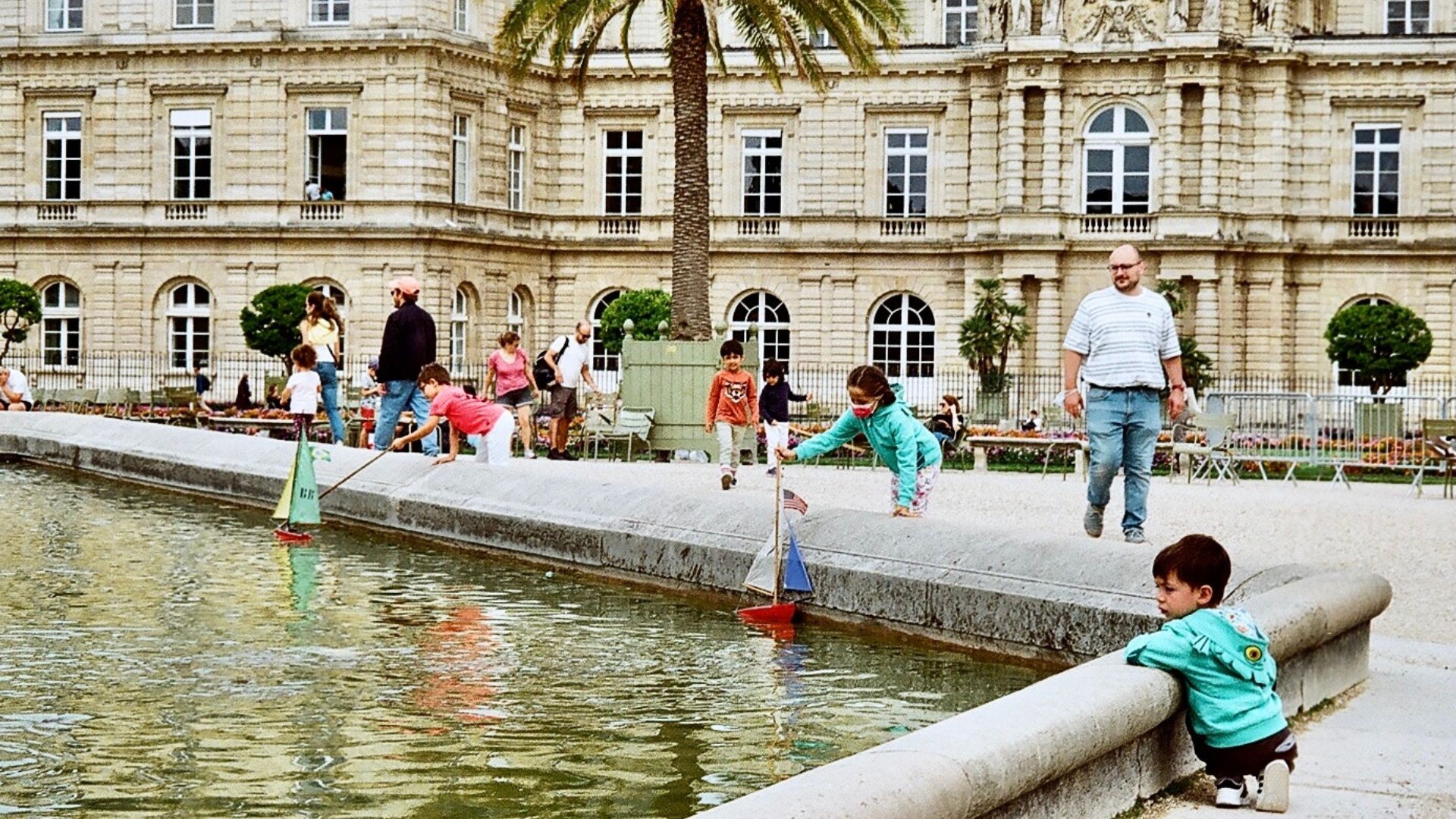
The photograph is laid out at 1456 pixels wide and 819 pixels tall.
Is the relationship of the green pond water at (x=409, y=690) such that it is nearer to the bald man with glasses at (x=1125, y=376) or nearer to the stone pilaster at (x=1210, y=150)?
the bald man with glasses at (x=1125, y=376)

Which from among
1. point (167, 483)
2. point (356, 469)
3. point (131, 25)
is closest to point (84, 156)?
point (131, 25)

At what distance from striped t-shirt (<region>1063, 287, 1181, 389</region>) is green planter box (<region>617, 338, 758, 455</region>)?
1649cm

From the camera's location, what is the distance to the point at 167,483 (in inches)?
797

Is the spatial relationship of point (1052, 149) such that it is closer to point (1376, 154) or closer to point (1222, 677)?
point (1376, 154)

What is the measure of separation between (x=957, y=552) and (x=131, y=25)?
40229 millimetres

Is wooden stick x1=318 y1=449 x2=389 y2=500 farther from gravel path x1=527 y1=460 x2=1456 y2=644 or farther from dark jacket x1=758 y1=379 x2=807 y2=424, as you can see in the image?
dark jacket x1=758 y1=379 x2=807 y2=424

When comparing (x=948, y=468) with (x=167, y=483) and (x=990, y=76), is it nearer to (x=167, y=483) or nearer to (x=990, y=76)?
(x=167, y=483)

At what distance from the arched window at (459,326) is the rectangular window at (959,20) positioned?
12.2 m

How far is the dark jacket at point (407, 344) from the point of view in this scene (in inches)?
852

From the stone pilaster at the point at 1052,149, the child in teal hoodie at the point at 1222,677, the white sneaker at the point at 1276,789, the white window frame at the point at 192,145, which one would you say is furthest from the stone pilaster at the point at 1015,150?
the white sneaker at the point at 1276,789

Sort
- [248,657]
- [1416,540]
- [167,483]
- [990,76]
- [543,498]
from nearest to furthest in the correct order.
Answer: [248,657]
[543,498]
[1416,540]
[167,483]
[990,76]

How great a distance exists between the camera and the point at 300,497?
651 inches

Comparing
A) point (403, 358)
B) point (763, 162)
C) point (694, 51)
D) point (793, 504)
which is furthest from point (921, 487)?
point (763, 162)

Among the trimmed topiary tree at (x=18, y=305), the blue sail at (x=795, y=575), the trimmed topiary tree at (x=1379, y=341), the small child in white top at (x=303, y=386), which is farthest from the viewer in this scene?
the trimmed topiary tree at (x=18, y=305)
